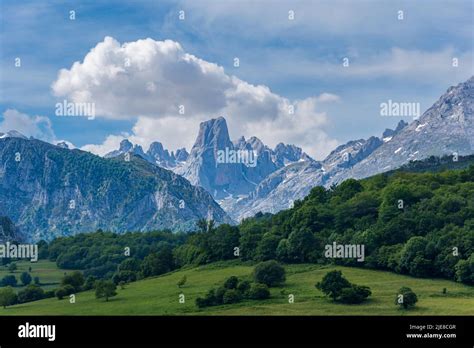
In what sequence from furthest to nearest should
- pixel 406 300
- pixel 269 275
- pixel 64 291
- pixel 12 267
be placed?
1. pixel 12 267
2. pixel 64 291
3. pixel 269 275
4. pixel 406 300

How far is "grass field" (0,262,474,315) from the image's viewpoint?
47.4 meters

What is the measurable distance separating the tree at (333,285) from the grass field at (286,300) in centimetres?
73

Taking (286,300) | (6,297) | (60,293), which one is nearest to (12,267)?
(60,293)

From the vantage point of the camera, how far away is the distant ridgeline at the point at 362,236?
62322mm

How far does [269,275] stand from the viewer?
191 feet

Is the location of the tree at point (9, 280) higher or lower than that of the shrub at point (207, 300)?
lower

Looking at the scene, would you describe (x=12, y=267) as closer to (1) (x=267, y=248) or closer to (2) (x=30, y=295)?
(2) (x=30, y=295)

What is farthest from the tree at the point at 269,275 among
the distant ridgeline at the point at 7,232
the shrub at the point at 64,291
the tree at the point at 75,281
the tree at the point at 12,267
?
the distant ridgeline at the point at 7,232

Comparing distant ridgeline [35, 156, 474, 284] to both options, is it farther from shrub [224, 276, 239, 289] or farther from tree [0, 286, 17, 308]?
tree [0, 286, 17, 308]

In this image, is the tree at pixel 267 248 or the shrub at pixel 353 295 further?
the tree at pixel 267 248

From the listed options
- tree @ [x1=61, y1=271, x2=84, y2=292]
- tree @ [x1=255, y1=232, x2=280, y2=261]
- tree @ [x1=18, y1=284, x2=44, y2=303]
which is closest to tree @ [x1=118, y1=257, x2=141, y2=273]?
tree @ [x1=61, y1=271, x2=84, y2=292]

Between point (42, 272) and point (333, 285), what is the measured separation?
47.4 m

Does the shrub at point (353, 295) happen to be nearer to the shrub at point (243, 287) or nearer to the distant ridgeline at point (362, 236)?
the shrub at point (243, 287)
